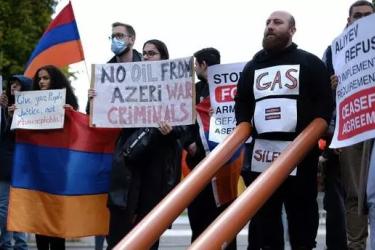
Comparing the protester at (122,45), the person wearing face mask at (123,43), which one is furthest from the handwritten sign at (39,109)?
the person wearing face mask at (123,43)

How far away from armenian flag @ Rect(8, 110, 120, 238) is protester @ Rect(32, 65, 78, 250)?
0.34 feet

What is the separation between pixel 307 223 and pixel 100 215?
2.45 metres

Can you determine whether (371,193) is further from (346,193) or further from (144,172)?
(144,172)

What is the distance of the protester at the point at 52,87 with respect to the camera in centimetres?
688

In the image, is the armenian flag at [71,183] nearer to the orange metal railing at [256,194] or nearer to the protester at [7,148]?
the protester at [7,148]

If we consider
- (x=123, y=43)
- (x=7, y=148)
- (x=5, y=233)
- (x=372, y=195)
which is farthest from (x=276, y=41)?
(x=5, y=233)

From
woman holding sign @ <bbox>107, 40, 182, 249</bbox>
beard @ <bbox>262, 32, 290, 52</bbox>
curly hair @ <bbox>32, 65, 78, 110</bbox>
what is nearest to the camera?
beard @ <bbox>262, 32, 290, 52</bbox>

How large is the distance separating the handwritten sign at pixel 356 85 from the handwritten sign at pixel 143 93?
173cm

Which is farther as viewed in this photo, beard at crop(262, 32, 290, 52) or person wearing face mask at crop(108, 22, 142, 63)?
person wearing face mask at crop(108, 22, 142, 63)

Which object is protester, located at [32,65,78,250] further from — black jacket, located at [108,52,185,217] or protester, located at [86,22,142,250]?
black jacket, located at [108,52,185,217]

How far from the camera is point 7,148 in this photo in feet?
25.8

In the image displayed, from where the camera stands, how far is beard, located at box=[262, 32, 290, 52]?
17.0 feet

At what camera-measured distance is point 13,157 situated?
7371 millimetres

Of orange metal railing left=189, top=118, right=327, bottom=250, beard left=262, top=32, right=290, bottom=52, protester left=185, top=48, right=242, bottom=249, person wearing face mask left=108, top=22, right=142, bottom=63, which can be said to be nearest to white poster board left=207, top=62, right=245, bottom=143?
protester left=185, top=48, right=242, bottom=249
